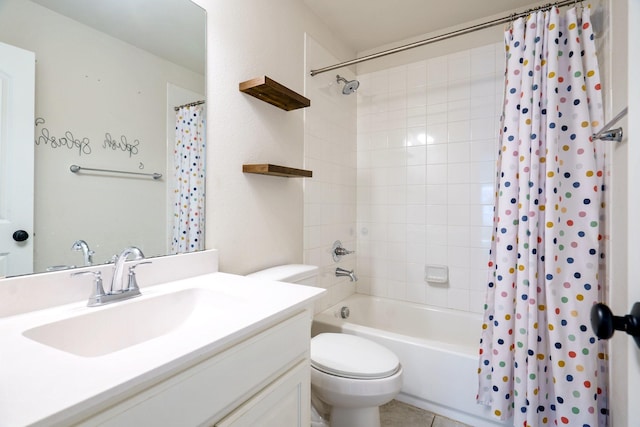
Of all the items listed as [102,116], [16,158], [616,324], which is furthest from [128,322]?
[616,324]

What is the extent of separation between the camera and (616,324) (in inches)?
A: 20.5

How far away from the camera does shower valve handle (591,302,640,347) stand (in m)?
0.50

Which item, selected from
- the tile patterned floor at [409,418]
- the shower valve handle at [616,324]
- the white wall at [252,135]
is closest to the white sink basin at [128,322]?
the white wall at [252,135]

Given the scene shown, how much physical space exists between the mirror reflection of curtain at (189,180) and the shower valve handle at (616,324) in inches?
49.4

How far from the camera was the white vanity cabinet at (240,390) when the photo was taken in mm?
521

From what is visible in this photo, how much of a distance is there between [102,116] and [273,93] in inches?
29.9

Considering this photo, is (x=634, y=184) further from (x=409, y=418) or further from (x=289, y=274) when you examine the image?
(x=409, y=418)

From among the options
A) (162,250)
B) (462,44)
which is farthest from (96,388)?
(462,44)

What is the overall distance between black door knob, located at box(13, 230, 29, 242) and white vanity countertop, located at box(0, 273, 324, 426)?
0.67ft

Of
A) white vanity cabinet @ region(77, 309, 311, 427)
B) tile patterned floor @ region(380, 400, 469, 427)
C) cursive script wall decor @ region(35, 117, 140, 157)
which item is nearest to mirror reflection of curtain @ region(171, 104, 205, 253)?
cursive script wall decor @ region(35, 117, 140, 157)

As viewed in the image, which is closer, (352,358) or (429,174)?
(352,358)

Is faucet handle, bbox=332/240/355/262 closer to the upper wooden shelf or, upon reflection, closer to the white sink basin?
the upper wooden shelf

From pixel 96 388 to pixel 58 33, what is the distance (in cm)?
101

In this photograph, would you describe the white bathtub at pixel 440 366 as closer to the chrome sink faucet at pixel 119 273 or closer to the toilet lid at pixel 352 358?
the toilet lid at pixel 352 358
